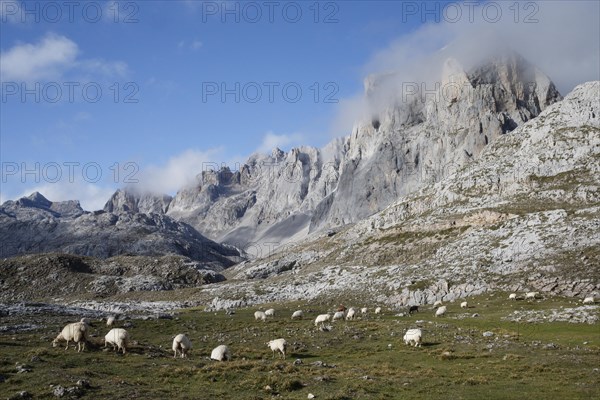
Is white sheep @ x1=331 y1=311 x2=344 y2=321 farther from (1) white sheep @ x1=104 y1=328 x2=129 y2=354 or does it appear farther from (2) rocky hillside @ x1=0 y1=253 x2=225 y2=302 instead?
(2) rocky hillside @ x1=0 y1=253 x2=225 y2=302

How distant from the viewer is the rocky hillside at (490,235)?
284 feet

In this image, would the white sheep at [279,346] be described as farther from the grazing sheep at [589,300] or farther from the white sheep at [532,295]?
the white sheep at [532,295]

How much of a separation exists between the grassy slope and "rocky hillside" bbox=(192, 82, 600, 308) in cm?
3758

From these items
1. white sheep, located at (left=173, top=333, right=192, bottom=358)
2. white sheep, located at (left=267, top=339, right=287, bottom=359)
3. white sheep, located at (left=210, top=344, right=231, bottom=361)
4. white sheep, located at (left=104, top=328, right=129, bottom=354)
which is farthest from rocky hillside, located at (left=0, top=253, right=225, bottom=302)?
white sheep, located at (left=210, top=344, right=231, bottom=361)

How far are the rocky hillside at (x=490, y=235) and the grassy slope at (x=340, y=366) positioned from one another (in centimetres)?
3758

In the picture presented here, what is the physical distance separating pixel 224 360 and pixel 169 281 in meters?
149

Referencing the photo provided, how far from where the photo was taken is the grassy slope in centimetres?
2495

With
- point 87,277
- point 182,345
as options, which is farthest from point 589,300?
point 87,277

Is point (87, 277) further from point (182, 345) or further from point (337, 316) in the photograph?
point (182, 345)

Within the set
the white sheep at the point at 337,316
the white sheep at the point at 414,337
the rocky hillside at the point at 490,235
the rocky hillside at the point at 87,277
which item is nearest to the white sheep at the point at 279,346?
the white sheep at the point at 414,337

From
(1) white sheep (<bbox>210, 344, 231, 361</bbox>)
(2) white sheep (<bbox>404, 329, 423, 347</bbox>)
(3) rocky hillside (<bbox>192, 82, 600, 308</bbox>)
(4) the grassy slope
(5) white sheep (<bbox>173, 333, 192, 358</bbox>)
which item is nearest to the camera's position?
(4) the grassy slope

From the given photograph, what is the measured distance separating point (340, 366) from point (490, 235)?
8748 centimetres

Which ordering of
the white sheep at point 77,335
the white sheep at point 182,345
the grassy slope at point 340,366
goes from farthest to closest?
1. the white sheep at point 182,345
2. the white sheep at point 77,335
3. the grassy slope at point 340,366

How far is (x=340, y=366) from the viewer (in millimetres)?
33844
